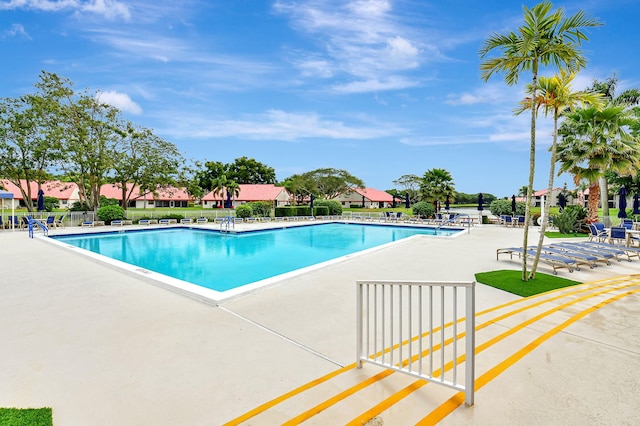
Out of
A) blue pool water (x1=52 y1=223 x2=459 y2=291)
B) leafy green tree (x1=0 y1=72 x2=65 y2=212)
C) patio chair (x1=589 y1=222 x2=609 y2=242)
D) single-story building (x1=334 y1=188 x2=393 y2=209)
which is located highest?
leafy green tree (x1=0 y1=72 x2=65 y2=212)

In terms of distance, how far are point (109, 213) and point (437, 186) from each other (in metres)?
25.4

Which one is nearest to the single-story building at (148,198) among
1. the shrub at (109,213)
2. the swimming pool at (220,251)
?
the shrub at (109,213)

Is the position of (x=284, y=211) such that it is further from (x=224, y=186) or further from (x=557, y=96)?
(x=557, y=96)

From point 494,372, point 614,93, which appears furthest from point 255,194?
point 494,372

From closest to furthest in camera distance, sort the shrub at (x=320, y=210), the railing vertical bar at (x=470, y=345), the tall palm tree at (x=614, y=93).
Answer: the railing vertical bar at (x=470, y=345) < the tall palm tree at (x=614, y=93) < the shrub at (x=320, y=210)

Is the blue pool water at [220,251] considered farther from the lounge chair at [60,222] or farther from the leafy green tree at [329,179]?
the leafy green tree at [329,179]

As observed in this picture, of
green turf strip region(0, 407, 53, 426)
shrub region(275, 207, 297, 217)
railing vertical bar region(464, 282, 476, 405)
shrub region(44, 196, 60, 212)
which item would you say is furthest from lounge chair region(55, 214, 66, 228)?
railing vertical bar region(464, 282, 476, 405)

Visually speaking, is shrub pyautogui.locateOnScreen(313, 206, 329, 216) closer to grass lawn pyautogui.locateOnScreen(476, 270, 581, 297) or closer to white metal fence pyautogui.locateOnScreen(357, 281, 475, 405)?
grass lawn pyautogui.locateOnScreen(476, 270, 581, 297)

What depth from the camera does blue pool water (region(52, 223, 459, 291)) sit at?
9812mm

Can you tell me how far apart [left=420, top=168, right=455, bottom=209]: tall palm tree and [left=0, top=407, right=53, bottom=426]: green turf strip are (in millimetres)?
28797

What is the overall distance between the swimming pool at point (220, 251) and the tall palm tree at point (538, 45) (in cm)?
691

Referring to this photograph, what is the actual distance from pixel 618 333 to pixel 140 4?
16.2 metres

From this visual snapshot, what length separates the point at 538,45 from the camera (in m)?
6.00

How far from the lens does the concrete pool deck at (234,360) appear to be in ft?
8.18
